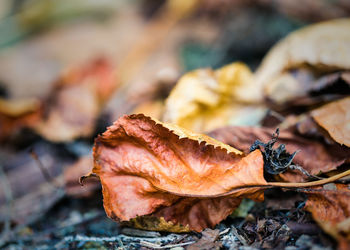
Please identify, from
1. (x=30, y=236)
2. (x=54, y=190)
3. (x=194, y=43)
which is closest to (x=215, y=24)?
(x=194, y=43)

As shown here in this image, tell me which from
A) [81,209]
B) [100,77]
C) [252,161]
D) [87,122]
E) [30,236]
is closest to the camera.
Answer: [252,161]

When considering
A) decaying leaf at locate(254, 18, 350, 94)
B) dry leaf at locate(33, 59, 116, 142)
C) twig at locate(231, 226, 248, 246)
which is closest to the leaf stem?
twig at locate(231, 226, 248, 246)

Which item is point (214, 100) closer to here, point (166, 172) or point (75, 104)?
point (166, 172)

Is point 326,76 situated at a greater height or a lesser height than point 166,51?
→ lesser

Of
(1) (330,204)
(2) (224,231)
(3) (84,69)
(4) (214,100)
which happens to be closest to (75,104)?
(3) (84,69)

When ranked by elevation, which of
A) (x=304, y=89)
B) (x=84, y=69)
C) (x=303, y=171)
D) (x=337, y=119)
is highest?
(x=84, y=69)

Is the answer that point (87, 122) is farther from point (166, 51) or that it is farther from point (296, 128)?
point (296, 128)

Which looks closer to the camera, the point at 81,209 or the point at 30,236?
the point at 30,236
